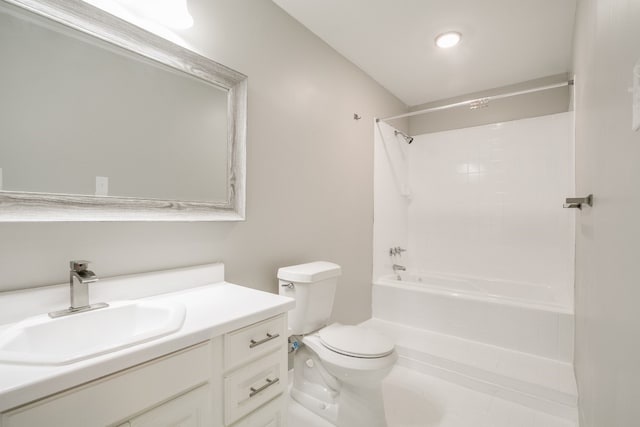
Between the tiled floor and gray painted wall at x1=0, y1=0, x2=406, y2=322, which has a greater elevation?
gray painted wall at x1=0, y1=0, x2=406, y2=322

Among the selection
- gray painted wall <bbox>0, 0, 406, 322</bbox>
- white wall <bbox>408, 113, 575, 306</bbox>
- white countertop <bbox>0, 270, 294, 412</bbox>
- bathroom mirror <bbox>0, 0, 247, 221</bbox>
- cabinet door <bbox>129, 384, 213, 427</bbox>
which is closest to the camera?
white countertop <bbox>0, 270, 294, 412</bbox>

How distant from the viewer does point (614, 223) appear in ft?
2.85

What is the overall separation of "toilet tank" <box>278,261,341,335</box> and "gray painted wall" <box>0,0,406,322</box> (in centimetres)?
17

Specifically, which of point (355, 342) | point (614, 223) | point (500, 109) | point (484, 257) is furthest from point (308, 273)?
point (500, 109)

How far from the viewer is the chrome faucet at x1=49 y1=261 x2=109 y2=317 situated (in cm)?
98

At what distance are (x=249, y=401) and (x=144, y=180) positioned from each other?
95 centimetres

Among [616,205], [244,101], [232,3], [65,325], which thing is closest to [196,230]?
[65,325]

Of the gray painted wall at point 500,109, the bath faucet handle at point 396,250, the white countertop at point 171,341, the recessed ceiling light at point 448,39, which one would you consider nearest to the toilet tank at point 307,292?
the white countertop at point 171,341

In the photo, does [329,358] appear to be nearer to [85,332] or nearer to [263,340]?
[263,340]

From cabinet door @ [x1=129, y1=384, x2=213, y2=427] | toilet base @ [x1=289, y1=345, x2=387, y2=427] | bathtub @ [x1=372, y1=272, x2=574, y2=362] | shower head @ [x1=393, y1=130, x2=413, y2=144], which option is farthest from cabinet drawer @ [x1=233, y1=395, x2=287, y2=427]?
shower head @ [x1=393, y1=130, x2=413, y2=144]

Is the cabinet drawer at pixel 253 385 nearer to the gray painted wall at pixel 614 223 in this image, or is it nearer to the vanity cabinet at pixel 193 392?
the vanity cabinet at pixel 193 392

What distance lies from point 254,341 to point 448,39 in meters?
2.39

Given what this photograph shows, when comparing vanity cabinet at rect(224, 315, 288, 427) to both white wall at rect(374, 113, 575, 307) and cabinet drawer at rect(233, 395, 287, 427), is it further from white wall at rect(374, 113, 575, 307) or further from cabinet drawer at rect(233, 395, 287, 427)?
white wall at rect(374, 113, 575, 307)

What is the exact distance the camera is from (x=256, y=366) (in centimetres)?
106
